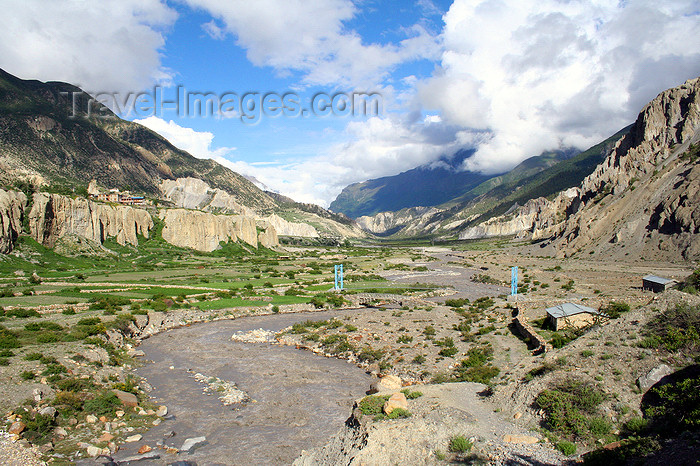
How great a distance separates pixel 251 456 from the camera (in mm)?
13094

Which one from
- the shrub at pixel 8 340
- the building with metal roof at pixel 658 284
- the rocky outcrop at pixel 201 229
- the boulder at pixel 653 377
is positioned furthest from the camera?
the rocky outcrop at pixel 201 229

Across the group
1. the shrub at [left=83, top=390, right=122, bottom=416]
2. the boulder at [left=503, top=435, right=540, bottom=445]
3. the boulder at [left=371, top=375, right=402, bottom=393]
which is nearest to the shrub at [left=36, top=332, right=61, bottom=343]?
the shrub at [left=83, top=390, right=122, bottom=416]

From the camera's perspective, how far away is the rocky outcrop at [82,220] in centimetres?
5469

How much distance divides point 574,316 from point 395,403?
49.7 feet

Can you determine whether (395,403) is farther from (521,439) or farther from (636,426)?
(636,426)

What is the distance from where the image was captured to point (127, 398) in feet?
52.8

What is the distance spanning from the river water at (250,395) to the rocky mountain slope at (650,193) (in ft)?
176

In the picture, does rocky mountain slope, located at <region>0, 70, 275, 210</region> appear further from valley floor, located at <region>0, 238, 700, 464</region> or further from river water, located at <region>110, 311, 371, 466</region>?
river water, located at <region>110, 311, 371, 466</region>

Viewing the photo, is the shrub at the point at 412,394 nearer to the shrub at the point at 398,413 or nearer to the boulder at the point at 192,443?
the shrub at the point at 398,413

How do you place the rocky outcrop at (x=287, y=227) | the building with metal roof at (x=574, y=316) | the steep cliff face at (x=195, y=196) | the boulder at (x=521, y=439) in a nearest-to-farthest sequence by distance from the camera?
the boulder at (x=521, y=439) → the building with metal roof at (x=574, y=316) → the steep cliff face at (x=195, y=196) → the rocky outcrop at (x=287, y=227)

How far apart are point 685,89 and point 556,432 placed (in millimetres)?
109942

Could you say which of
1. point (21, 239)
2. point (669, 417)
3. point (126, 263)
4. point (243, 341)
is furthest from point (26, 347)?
point (126, 263)

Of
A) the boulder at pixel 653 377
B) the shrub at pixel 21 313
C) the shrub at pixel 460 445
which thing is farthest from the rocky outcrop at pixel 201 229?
the boulder at pixel 653 377

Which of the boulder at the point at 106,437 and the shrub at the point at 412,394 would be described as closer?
the boulder at the point at 106,437
